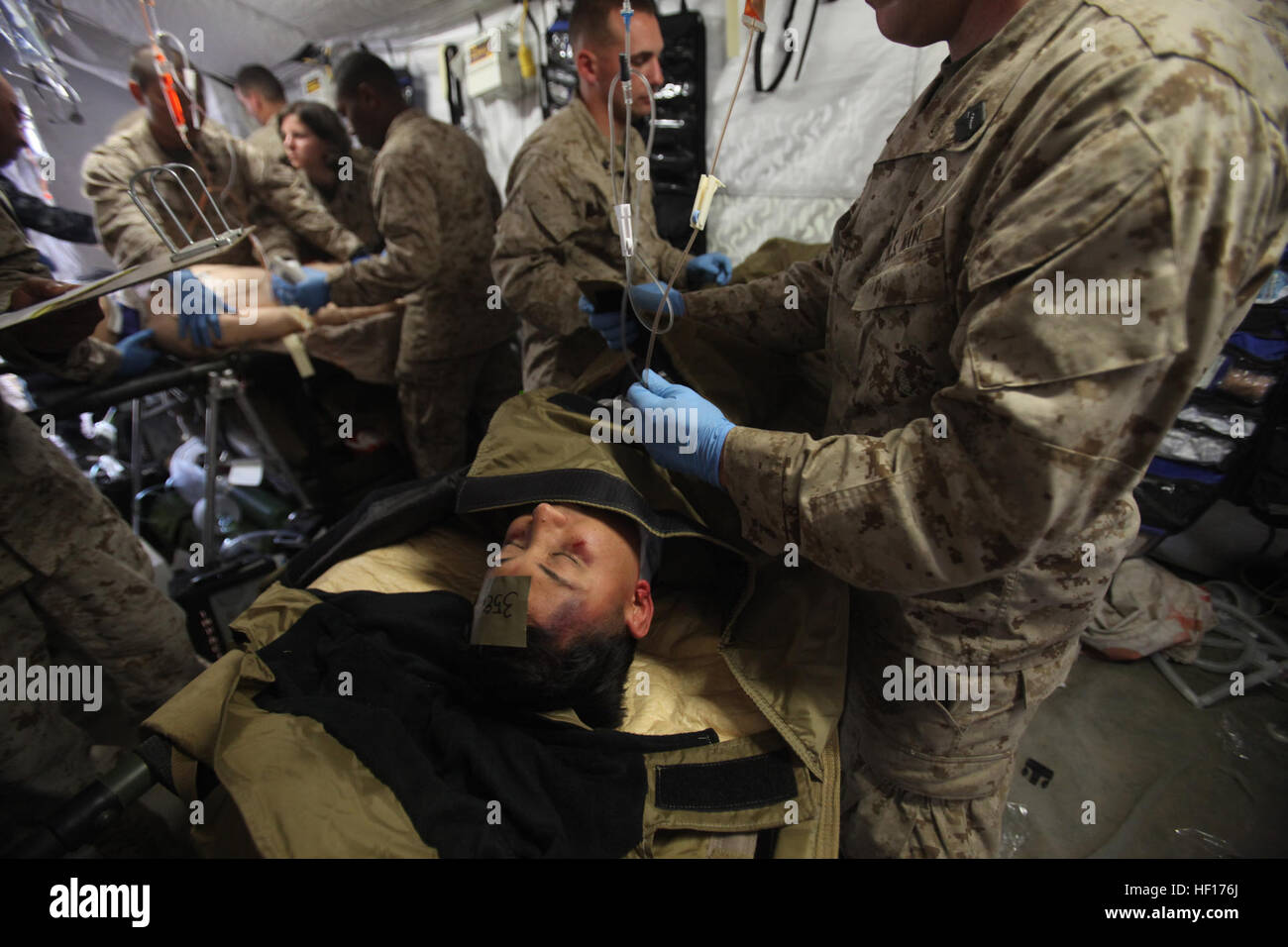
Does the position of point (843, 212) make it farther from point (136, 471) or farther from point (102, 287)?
point (136, 471)

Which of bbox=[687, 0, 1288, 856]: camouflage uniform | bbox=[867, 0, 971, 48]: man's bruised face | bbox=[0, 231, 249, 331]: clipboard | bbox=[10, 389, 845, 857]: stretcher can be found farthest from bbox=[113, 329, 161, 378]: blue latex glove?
bbox=[867, 0, 971, 48]: man's bruised face

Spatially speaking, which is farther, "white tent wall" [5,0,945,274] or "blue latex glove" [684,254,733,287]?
"blue latex glove" [684,254,733,287]

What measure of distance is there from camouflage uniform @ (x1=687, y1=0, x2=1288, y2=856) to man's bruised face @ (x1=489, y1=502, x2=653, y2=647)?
365 millimetres

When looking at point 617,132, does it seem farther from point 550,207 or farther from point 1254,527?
point 1254,527

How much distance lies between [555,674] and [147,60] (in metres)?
2.75

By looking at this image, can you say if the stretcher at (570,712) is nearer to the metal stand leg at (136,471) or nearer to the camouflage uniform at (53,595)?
the camouflage uniform at (53,595)

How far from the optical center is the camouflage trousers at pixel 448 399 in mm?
2832

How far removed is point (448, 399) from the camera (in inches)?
114

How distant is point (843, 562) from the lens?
83 cm

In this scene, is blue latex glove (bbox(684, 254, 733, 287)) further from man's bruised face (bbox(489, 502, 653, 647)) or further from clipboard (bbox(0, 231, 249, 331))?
clipboard (bbox(0, 231, 249, 331))

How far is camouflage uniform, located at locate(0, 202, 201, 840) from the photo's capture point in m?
1.35

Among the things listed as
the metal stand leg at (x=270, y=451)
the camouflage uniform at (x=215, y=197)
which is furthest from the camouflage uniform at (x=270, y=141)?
the metal stand leg at (x=270, y=451)

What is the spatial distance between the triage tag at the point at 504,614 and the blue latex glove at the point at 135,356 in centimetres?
201
